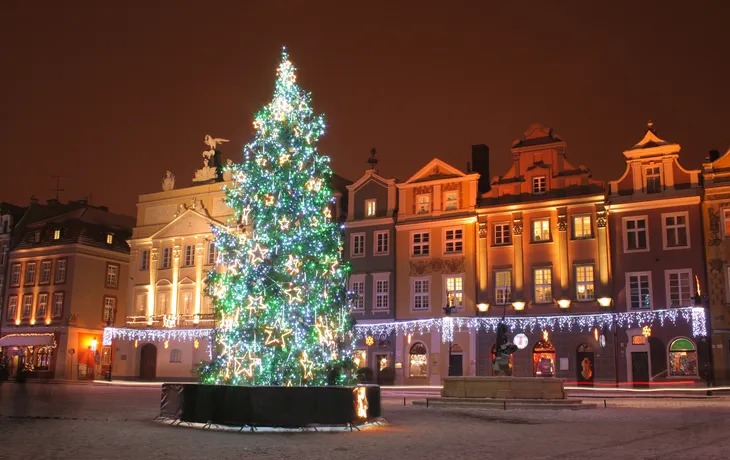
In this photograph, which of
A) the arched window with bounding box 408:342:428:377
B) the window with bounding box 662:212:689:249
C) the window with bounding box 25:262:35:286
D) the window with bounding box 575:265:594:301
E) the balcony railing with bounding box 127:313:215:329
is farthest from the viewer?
the window with bounding box 25:262:35:286

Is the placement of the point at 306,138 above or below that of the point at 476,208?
below

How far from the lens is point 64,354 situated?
2282 inches

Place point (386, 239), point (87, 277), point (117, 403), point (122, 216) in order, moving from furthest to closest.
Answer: point (122, 216) → point (87, 277) → point (386, 239) → point (117, 403)

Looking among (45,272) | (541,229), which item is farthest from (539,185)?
(45,272)

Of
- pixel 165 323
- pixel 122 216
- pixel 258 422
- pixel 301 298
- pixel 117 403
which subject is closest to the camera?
pixel 258 422

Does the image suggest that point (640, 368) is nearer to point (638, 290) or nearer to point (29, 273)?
point (638, 290)

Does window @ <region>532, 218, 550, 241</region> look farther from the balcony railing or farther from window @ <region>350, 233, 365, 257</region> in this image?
the balcony railing

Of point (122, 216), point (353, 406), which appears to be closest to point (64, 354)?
point (122, 216)

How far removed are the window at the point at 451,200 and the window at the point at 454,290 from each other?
4.32 meters

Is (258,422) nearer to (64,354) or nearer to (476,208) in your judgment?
(476,208)

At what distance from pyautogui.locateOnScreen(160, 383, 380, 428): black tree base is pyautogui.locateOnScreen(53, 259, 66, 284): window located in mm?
45960

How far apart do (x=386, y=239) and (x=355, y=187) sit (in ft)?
14.1

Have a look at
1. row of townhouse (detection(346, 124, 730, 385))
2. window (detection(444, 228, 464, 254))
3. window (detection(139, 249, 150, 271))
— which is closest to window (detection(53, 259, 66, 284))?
window (detection(139, 249, 150, 271))

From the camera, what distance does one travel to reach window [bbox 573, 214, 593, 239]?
140 feet
